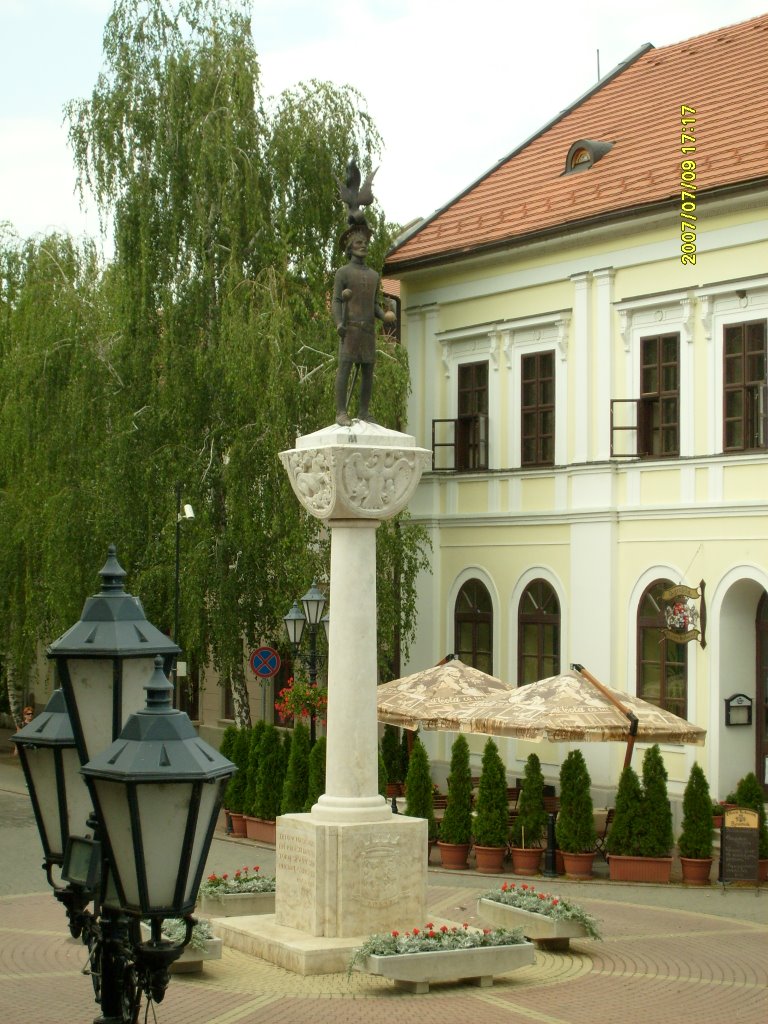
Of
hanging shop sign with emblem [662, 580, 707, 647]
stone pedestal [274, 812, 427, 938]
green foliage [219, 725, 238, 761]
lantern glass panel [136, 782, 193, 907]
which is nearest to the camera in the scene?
lantern glass panel [136, 782, 193, 907]

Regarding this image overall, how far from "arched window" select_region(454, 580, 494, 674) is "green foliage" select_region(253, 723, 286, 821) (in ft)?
19.6

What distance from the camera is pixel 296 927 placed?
47.1 ft

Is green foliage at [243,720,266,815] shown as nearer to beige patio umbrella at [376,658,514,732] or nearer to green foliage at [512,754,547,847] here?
beige patio umbrella at [376,658,514,732]

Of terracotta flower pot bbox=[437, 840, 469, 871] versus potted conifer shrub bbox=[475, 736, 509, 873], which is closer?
potted conifer shrub bbox=[475, 736, 509, 873]

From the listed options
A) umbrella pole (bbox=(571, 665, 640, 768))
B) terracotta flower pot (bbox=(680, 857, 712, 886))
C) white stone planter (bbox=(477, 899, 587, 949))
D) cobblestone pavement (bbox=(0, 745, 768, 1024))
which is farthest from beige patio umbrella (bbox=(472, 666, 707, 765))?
white stone planter (bbox=(477, 899, 587, 949))

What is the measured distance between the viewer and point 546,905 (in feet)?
49.2

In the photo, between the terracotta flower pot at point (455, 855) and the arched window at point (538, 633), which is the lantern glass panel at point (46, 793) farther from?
the arched window at point (538, 633)

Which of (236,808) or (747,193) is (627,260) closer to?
(747,193)

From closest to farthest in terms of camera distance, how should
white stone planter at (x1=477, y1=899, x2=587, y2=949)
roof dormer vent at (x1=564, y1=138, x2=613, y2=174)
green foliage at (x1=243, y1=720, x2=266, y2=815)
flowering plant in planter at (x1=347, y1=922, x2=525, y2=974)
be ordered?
1. flowering plant in planter at (x1=347, y1=922, x2=525, y2=974)
2. white stone planter at (x1=477, y1=899, x2=587, y2=949)
3. green foliage at (x1=243, y1=720, x2=266, y2=815)
4. roof dormer vent at (x1=564, y1=138, x2=613, y2=174)

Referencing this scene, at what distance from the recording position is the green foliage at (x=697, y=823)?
1962cm

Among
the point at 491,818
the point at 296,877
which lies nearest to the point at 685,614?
the point at 491,818

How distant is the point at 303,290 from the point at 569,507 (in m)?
5.62

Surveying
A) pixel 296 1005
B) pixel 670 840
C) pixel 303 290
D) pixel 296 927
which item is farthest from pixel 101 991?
pixel 303 290

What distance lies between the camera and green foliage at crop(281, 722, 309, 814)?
2236 centimetres
